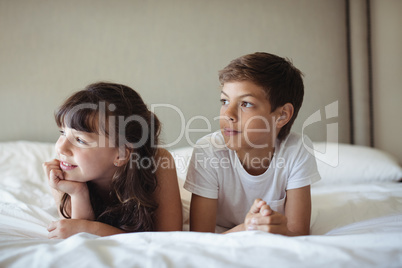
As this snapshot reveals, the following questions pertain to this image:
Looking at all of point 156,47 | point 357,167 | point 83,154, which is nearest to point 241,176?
point 83,154

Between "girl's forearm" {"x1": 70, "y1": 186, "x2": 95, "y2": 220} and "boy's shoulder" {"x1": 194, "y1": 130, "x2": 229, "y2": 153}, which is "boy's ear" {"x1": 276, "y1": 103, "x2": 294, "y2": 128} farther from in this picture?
"girl's forearm" {"x1": 70, "y1": 186, "x2": 95, "y2": 220}

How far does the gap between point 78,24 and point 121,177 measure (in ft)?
4.68

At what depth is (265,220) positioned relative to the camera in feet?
2.51

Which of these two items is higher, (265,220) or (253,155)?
(253,155)

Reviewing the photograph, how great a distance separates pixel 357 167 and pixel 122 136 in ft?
3.89

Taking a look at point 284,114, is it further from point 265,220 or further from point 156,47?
point 156,47

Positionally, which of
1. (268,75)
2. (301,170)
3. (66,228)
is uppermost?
(268,75)

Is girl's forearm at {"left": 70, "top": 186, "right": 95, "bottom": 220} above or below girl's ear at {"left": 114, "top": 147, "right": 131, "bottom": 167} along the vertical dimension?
below

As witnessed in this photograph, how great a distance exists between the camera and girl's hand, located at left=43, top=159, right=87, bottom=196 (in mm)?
933

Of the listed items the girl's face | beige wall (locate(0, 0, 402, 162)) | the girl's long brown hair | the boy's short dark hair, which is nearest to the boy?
the boy's short dark hair

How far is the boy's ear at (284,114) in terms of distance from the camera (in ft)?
3.37

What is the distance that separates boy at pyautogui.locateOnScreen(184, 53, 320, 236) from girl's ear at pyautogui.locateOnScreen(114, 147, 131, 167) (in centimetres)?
19

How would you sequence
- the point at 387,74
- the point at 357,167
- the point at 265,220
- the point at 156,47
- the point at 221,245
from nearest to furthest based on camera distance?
the point at 221,245
the point at 265,220
the point at 357,167
the point at 387,74
the point at 156,47

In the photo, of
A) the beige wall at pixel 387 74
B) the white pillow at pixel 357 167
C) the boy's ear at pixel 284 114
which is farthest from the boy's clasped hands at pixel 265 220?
the beige wall at pixel 387 74
